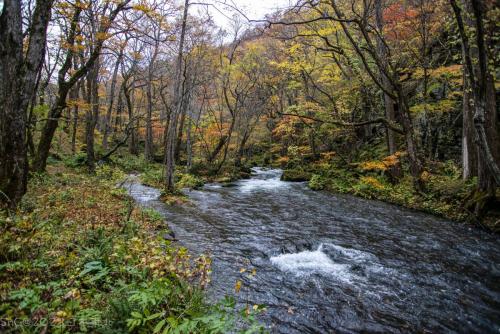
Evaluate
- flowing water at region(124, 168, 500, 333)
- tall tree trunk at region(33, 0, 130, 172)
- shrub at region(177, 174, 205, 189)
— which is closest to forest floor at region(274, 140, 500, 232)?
flowing water at region(124, 168, 500, 333)

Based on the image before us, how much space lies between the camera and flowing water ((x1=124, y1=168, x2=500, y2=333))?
4555 millimetres

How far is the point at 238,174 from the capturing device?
22.1m

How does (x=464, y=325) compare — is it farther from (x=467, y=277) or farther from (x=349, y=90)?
(x=349, y=90)

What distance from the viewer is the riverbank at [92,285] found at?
2789mm

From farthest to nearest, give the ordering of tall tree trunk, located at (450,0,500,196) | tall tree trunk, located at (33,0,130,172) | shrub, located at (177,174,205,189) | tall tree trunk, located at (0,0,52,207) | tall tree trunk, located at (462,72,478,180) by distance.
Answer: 1. shrub, located at (177,174,205,189)
2. tall tree trunk, located at (33,0,130,172)
3. tall tree trunk, located at (462,72,478,180)
4. tall tree trunk, located at (450,0,500,196)
5. tall tree trunk, located at (0,0,52,207)

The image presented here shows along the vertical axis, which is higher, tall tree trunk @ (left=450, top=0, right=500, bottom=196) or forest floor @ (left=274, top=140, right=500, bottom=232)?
tall tree trunk @ (left=450, top=0, right=500, bottom=196)

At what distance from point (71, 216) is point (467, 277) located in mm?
8376

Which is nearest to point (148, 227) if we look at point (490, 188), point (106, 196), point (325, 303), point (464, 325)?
point (106, 196)

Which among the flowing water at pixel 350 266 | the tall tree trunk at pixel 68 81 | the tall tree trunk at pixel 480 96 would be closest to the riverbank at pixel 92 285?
the flowing water at pixel 350 266

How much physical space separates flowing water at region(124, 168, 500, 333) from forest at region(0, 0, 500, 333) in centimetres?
11

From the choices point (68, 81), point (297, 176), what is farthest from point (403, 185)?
point (68, 81)

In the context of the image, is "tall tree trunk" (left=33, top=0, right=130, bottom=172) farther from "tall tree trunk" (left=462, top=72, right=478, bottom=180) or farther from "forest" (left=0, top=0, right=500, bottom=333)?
"tall tree trunk" (left=462, top=72, right=478, bottom=180)

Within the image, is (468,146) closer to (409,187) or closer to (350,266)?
(409,187)

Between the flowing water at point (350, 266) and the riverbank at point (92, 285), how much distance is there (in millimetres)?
1261
